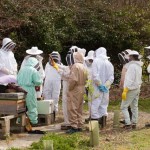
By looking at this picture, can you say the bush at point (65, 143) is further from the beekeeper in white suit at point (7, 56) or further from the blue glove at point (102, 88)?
the beekeeper in white suit at point (7, 56)

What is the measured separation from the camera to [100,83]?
1080cm

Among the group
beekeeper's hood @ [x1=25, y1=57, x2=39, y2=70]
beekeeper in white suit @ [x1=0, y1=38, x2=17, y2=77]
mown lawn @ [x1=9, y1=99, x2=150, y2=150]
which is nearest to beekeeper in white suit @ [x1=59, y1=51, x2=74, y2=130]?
beekeeper's hood @ [x1=25, y1=57, x2=39, y2=70]

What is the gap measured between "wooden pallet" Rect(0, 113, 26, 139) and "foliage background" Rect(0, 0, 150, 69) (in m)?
6.91

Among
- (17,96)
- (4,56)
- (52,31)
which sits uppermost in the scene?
(52,31)

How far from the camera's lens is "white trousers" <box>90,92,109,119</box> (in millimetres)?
10953

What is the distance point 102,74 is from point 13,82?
2.17 metres

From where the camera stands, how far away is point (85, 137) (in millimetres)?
9461

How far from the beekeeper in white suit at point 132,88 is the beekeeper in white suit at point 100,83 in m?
0.52

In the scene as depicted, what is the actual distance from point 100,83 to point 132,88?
2.48 ft

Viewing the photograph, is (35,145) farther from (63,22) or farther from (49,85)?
(63,22)

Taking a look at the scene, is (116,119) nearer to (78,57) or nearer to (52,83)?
(78,57)

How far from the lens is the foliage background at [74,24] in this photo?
17031mm

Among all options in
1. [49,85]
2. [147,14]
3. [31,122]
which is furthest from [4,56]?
[147,14]

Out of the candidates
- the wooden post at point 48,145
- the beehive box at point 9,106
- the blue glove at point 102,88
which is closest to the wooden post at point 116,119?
the blue glove at point 102,88
